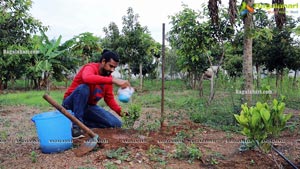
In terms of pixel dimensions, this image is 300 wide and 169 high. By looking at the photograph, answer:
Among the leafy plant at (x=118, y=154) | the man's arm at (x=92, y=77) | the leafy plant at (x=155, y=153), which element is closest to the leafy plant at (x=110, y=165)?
the leafy plant at (x=118, y=154)

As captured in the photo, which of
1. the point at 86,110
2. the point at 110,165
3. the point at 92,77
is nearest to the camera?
the point at 110,165

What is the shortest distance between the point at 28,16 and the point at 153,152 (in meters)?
10.6

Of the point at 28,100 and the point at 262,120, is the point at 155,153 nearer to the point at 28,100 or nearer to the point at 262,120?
the point at 262,120

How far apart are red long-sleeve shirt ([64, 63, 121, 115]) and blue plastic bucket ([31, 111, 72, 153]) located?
56 cm

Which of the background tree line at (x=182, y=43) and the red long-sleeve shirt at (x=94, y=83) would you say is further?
the background tree line at (x=182, y=43)

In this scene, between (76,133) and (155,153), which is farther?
(76,133)

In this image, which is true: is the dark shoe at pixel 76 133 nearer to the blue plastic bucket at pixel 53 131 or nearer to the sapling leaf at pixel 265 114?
the blue plastic bucket at pixel 53 131

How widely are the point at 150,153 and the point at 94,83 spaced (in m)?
1.06

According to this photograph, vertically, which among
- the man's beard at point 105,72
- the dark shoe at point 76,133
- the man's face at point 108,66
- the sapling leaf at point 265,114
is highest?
the man's face at point 108,66

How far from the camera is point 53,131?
3373 millimetres

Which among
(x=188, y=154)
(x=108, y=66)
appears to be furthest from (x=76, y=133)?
(x=188, y=154)

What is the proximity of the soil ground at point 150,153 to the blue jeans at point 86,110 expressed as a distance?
1.01ft

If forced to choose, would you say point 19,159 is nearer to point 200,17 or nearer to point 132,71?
point 200,17

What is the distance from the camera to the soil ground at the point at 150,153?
315cm
